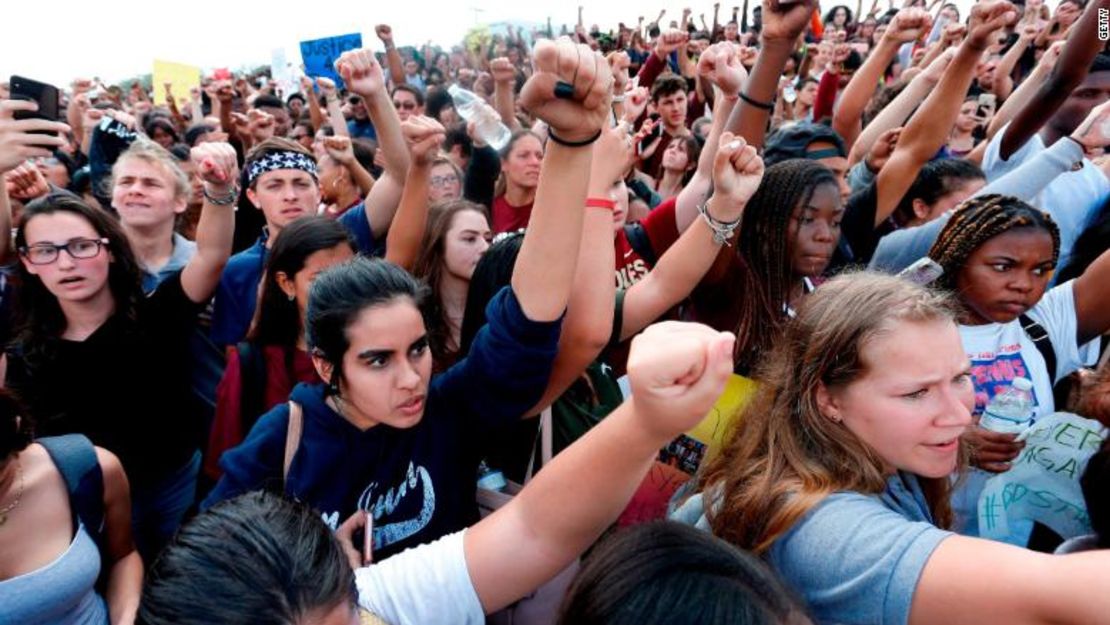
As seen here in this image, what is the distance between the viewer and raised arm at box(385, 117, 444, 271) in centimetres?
252

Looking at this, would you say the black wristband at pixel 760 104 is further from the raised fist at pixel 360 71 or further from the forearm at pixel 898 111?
the forearm at pixel 898 111

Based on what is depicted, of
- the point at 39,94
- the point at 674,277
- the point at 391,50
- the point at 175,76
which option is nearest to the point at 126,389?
the point at 39,94

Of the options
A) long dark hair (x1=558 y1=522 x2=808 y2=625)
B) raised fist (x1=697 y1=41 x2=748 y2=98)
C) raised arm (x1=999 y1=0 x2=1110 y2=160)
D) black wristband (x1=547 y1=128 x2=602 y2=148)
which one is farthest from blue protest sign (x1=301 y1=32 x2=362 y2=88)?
long dark hair (x1=558 y1=522 x2=808 y2=625)

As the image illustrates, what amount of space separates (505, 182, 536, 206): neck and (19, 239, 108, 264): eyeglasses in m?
2.12

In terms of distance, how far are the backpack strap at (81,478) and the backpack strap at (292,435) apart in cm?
60

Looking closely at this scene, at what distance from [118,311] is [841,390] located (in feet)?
7.71

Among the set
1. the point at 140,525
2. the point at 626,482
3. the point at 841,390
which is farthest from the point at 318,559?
the point at 140,525

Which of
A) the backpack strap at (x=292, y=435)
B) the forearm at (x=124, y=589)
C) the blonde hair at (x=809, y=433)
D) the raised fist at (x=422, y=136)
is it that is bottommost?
the forearm at (x=124, y=589)

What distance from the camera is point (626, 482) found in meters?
1.10

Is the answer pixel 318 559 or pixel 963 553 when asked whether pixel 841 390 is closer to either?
pixel 963 553

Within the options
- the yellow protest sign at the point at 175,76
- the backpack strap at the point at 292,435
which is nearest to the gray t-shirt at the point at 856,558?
the backpack strap at the point at 292,435

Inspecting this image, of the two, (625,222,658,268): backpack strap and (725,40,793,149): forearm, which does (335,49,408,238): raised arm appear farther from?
(725,40,793,149): forearm

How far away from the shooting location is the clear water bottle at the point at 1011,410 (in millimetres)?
1768

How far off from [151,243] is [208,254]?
0.69m
